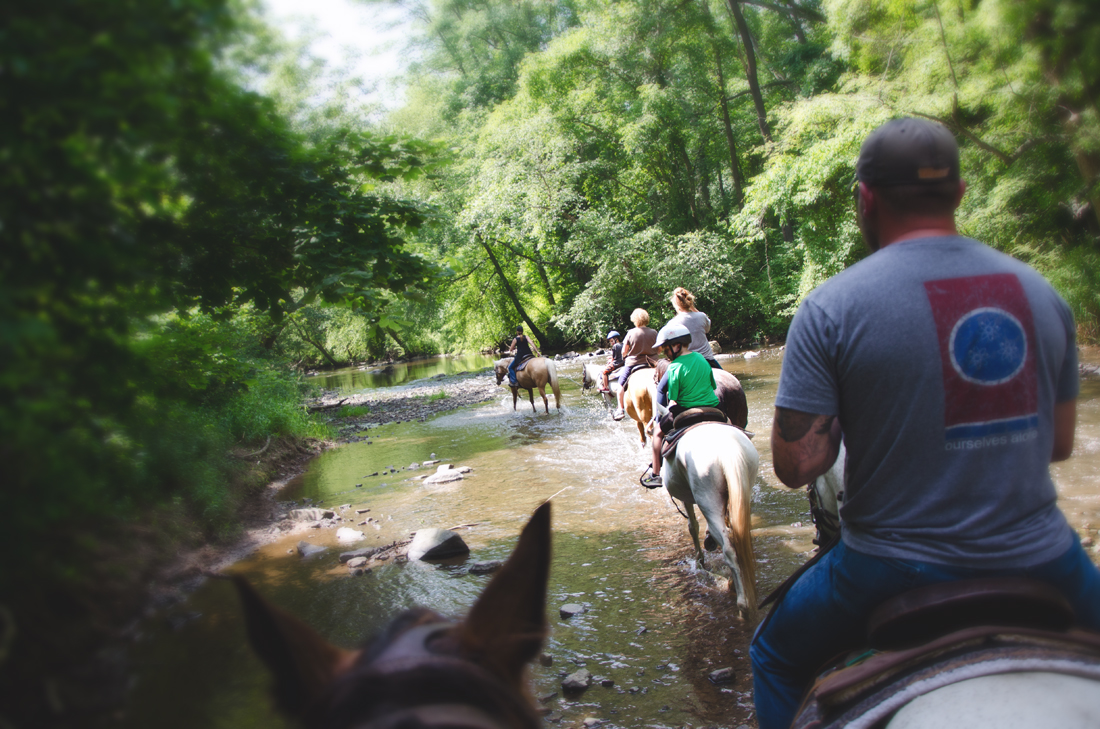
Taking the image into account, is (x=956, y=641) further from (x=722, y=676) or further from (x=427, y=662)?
(x=722, y=676)

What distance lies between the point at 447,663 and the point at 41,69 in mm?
898

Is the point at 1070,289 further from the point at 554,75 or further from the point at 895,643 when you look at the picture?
the point at 554,75

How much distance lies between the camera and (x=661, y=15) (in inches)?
941

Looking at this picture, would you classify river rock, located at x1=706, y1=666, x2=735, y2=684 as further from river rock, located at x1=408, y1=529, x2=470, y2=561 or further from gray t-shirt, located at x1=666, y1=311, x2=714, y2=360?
gray t-shirt, located at x1=666, y1=311, x2=714, y2=360

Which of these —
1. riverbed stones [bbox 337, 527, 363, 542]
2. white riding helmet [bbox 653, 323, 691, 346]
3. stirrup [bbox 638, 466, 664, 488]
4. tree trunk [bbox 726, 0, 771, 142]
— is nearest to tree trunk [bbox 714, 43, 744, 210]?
tree trunk [bbox 726, 0, 771, 142]

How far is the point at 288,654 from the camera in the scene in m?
0.90

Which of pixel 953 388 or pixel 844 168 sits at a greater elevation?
pixel 844 168

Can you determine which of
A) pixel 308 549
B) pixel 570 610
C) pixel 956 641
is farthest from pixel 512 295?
pixel 956 641

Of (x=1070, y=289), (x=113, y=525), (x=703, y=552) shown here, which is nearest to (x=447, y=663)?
(x=113, y=525)

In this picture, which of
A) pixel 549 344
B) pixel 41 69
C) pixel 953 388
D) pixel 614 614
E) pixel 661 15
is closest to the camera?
pixel 41 69

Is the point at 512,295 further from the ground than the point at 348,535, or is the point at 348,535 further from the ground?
the point at 512,295

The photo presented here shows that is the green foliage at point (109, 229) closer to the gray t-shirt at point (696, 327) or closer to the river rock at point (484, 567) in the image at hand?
the river rock at point (484, 567)

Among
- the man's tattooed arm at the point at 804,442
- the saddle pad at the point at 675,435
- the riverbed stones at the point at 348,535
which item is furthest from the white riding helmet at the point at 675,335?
the riverbed stones at the point at 348,535

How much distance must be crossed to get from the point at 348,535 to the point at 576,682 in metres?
4.02
